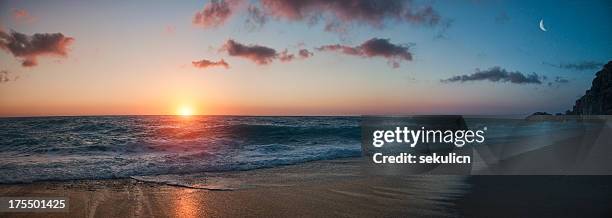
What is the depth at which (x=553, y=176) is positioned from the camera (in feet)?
28.3

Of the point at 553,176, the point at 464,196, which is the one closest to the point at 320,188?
the point at 464,196

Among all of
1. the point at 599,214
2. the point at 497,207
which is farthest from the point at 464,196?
the point at 599,214

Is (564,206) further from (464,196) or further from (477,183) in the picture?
(477,183)

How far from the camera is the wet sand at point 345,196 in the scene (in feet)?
20.0

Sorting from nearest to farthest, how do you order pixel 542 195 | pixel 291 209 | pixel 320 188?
pixel 291 209 → pixel 542 195 → pixel 320 188

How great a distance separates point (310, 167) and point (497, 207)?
626cm

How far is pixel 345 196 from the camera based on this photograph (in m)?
7.21

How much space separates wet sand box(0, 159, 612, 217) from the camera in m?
6.11

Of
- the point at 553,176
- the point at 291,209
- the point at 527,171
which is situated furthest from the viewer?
the point at 527,171

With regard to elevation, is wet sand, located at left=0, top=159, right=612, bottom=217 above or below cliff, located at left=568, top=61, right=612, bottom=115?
below

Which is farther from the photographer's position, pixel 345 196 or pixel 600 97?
pixel 600 97

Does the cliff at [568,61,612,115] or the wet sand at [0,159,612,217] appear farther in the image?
the cliff at [568,61,612,115]

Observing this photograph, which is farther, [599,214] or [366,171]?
[366,171]

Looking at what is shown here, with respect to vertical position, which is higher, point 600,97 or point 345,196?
point 600,97
